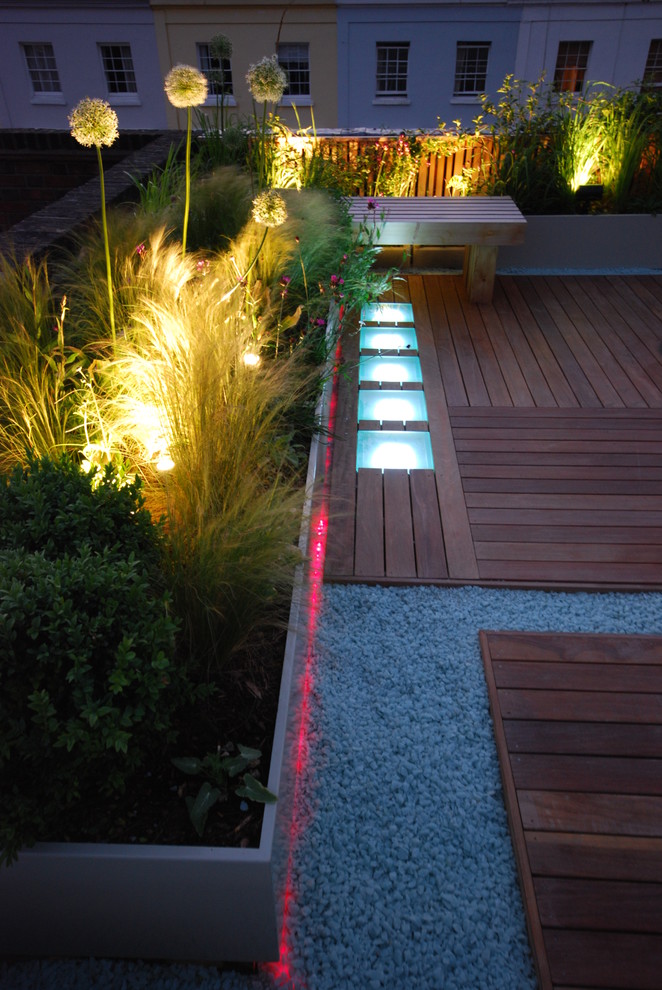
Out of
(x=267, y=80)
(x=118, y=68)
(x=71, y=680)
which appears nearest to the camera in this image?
(x=71, y=680)

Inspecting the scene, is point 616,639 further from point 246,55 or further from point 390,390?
point 246,55

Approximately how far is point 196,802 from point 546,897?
2.50ft

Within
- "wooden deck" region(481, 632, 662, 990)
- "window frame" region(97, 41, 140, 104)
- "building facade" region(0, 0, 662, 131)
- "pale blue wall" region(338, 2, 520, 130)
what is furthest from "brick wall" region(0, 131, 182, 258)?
"window frame" region(97, 41, 140, 104)

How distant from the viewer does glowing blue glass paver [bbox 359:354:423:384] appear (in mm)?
3705

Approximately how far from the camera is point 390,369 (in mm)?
3803

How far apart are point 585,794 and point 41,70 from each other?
16.7m

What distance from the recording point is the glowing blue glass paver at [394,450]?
9.92 feet

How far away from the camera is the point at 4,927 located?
1308mm

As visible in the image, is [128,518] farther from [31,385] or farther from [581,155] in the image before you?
[581,155]

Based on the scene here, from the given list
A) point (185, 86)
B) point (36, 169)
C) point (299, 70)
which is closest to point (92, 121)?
point (185, 86)

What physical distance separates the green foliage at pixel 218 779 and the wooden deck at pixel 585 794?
0.62 m

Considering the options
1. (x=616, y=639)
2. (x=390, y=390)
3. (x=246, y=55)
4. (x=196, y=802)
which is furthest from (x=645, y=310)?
(x=246, y=55)

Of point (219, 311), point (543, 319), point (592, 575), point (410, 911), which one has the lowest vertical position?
point (410, 911)

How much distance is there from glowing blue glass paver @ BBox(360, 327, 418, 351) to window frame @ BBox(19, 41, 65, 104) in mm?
13258
